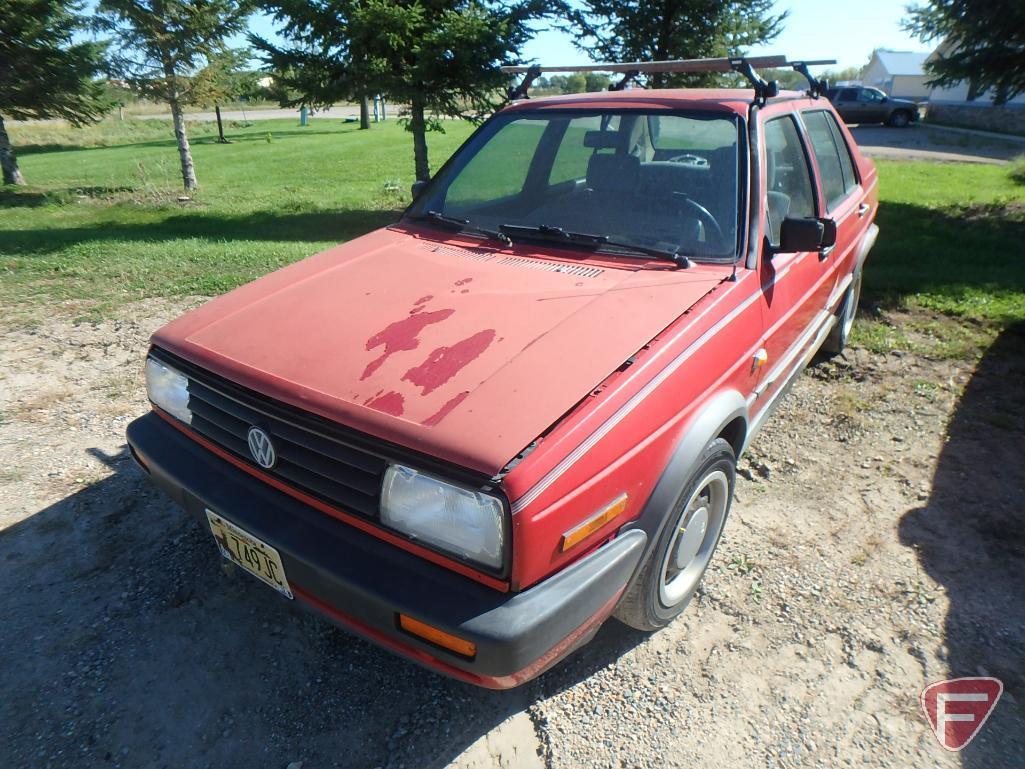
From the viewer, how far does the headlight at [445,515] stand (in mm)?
1703

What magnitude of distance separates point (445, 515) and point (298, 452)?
1.84ft

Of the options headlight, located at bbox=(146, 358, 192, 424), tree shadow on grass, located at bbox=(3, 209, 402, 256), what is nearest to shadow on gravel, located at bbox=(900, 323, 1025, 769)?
headlight, located at bbox=(146, 358, 192, 424)

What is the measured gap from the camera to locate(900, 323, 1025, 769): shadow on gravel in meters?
2.25

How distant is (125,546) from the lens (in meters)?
2.96

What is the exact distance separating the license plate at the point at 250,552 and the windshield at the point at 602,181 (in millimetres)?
1650

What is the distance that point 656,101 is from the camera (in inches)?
122

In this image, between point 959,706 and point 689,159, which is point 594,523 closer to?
point 959,706

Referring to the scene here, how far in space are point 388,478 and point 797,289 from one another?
2.24 meters

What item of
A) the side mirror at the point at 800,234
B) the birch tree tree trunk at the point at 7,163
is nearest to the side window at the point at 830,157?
the side mirror at the point at 800,234

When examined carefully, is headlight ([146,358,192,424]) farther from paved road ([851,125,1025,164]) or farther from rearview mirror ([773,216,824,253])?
paved road ([851,125,1025,164])

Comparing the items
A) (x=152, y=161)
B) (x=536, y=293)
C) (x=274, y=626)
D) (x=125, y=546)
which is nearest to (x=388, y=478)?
(x=536, y=293)

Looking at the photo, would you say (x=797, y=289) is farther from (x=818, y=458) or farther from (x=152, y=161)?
(x=152, y=161)

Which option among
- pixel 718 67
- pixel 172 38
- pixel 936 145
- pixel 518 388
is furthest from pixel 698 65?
pixel 936 145

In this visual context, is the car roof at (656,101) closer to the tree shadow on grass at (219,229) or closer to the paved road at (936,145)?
the tree shadow on grass at (219,229)
